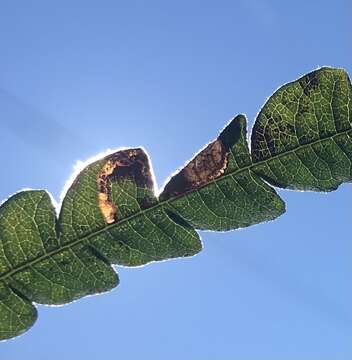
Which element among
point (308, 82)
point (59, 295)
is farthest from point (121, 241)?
point (308, 82)

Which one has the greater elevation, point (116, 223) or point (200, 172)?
point (200, 172)

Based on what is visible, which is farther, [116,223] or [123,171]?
[123,171]

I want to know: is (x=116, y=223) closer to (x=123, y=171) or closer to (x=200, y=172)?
(x=123, y=171)

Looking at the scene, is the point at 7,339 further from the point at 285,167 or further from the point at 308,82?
the point at 308,82

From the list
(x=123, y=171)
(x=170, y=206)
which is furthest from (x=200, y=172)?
(x=123, y=171)
